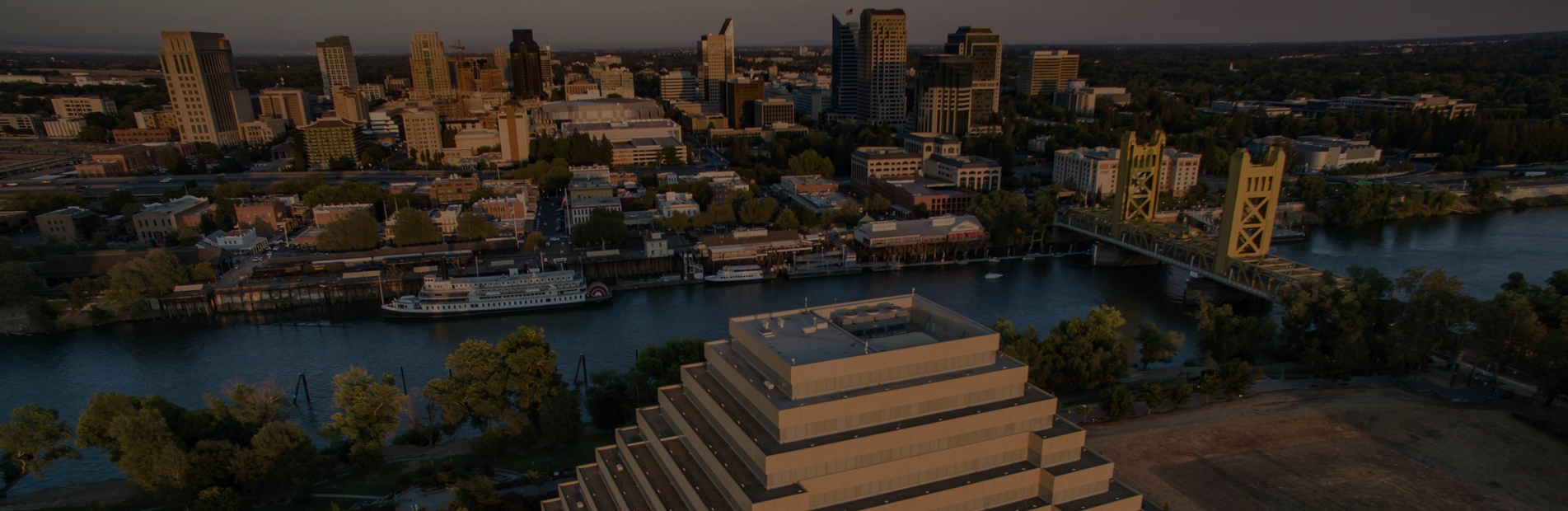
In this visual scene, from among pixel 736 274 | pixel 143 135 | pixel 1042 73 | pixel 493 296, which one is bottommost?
pixel 736 274

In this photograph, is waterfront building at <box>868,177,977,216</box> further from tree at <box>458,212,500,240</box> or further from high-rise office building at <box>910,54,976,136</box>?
high-rise office building at <box>910,54,976,136</box>

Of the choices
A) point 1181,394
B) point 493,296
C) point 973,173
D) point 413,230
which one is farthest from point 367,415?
point 973,173

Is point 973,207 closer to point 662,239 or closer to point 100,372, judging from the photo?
point 662,239

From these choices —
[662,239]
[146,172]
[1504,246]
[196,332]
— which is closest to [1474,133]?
[1504,246]

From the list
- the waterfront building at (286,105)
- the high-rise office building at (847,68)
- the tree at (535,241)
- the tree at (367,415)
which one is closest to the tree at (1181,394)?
the tree at (367,415)

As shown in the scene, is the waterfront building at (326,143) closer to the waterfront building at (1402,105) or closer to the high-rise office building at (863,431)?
the high-rise office building at (863,431)

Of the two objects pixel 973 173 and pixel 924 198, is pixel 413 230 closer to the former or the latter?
pixel 924 198
